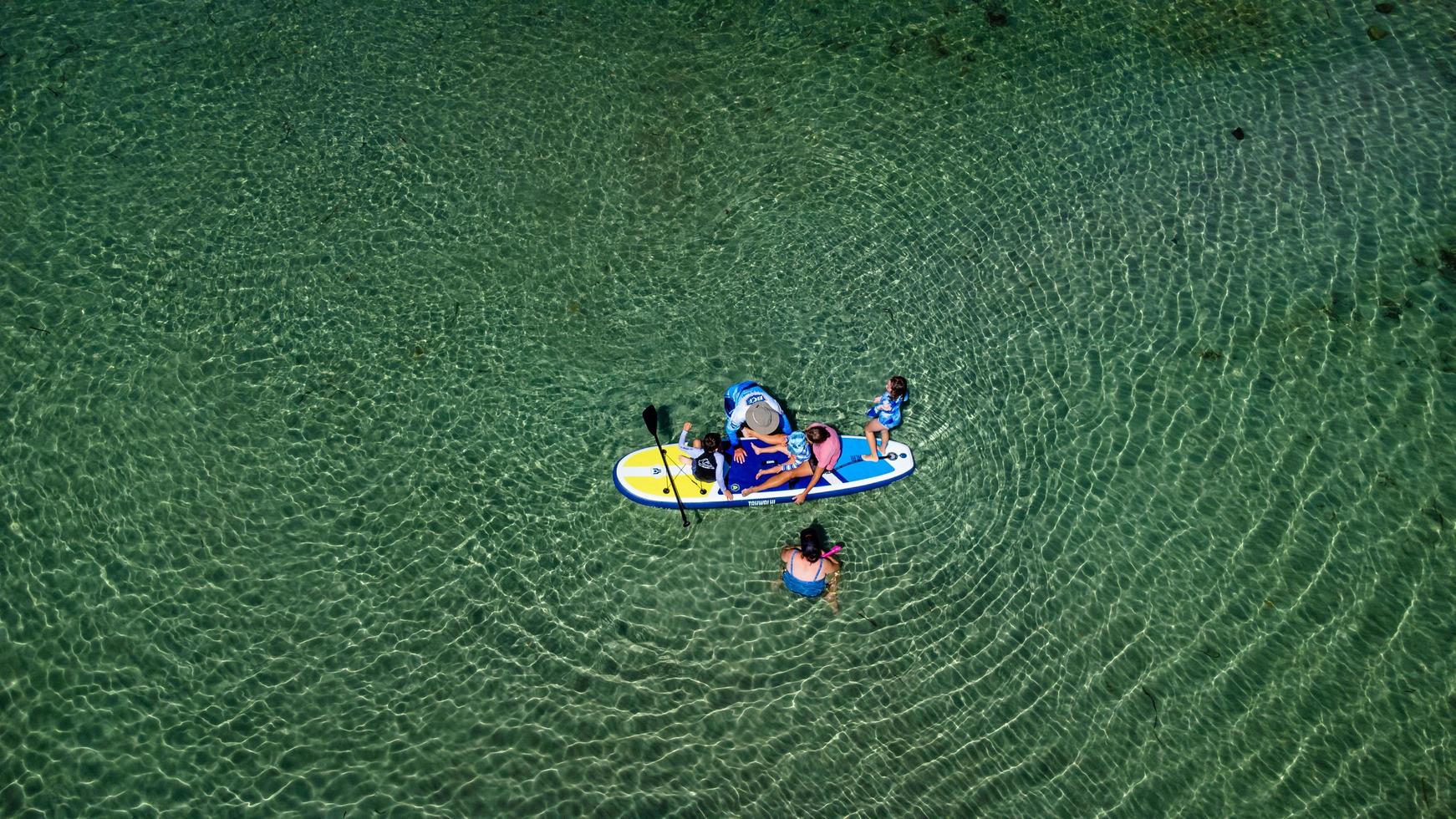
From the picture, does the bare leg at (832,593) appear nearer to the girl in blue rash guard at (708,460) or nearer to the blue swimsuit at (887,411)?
the girl in blue rash guard at (708,460)

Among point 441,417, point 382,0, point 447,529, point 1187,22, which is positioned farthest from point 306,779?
point 1187,22

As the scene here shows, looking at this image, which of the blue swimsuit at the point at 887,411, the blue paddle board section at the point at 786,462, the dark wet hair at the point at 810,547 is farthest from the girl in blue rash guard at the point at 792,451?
the dark wet hair at the point at 810,547

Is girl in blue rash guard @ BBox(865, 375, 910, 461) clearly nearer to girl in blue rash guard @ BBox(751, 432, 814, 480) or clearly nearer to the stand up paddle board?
the stand up paddle board

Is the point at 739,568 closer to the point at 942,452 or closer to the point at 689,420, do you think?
the point at 689,420

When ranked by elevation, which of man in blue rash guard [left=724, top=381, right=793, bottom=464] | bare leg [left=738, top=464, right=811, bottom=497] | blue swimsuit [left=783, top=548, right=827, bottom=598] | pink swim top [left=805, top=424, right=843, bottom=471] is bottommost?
blue swimsuit [left=783, top=548, right=827, bottom=598]

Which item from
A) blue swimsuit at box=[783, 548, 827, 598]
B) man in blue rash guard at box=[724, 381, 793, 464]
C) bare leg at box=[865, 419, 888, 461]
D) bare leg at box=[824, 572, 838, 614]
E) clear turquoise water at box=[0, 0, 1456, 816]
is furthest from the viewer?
bare leg at box=[865, 419, 888, 461]

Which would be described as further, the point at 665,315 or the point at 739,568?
the point at 665,315

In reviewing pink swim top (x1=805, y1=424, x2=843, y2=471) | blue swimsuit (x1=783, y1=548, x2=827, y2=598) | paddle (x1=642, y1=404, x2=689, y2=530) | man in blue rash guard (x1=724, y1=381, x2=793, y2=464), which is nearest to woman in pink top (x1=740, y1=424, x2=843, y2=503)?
pink swim top (x1=805, y1=424, x2=843, y2=471)
